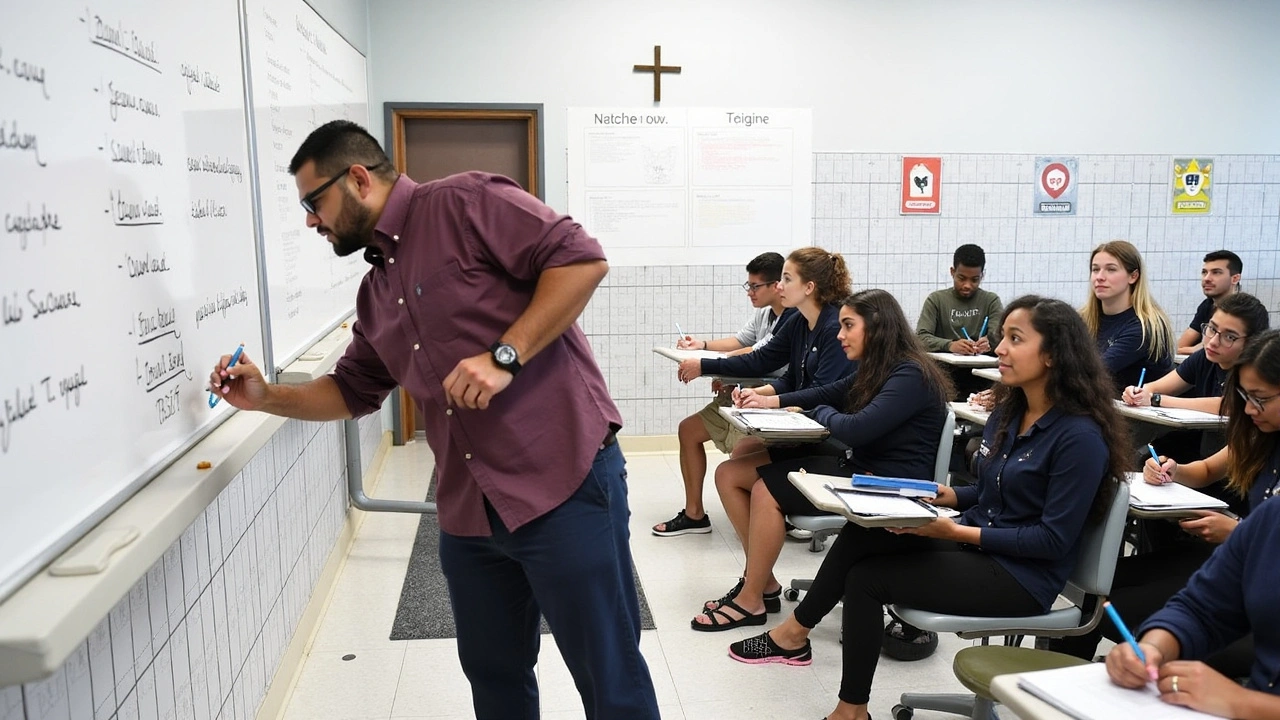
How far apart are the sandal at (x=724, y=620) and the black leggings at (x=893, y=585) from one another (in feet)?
1.99

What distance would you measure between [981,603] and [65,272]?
200cm


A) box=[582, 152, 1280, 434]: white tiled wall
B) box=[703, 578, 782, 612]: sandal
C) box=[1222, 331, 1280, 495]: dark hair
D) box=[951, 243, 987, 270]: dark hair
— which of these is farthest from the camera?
box=[582, 152, 1280, 434]: white tiled wall

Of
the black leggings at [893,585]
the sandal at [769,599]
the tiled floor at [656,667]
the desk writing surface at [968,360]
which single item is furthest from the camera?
the desk writing surface at [968,360]

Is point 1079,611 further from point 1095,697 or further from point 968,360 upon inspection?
point 968,360

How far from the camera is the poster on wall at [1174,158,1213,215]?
5902 mm

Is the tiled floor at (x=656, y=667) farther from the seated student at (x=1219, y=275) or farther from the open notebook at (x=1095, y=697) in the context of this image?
the seated student at (x=1219, y=275)

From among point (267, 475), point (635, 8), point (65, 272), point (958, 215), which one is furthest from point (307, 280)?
point (958, 215)

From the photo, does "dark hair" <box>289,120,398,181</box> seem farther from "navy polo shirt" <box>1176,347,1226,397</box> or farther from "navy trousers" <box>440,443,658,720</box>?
"navy polo shirt" <box>1176,347,1226,397</box>

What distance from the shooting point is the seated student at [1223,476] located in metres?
2.09

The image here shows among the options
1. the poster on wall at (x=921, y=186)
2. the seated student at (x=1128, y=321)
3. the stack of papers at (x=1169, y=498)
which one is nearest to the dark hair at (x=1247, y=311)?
the seated student at (x=1128, y=321)

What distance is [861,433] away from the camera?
294 centimetres

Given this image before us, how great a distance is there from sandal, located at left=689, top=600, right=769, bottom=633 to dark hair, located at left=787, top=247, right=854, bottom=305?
3.96 feet

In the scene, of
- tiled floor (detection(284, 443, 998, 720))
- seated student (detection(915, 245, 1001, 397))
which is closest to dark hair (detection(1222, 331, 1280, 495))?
tiled floor (detection(284, 443, 998, 720))

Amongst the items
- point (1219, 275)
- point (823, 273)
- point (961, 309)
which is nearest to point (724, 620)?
point (823, 273)
